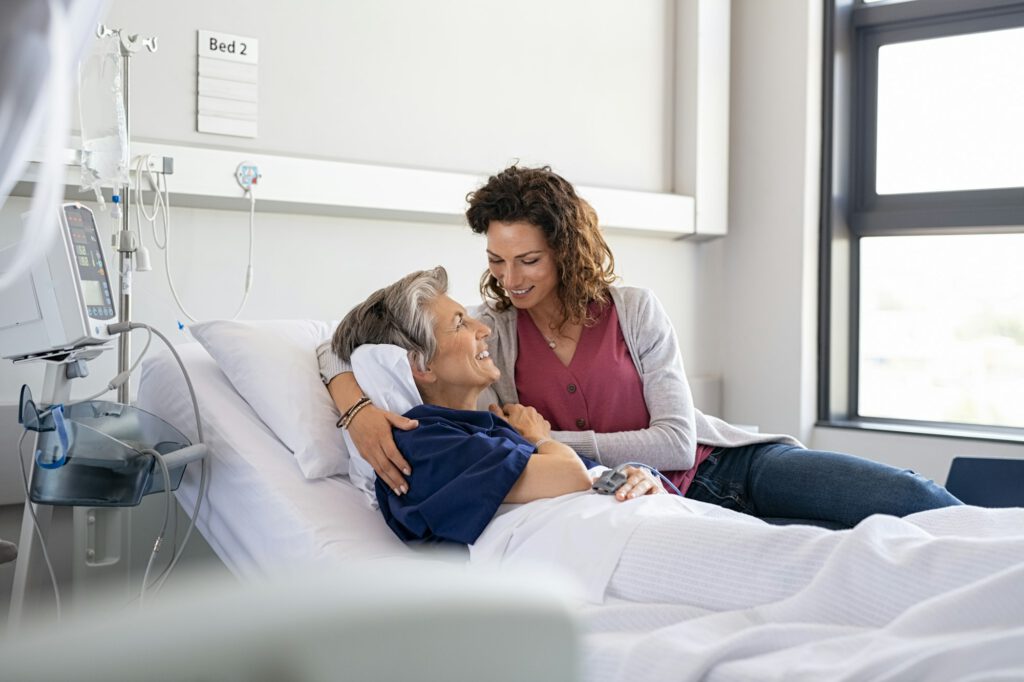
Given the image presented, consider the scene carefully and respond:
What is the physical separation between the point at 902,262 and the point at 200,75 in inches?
98.9

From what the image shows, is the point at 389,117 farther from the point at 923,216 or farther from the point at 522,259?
the point at 923,216

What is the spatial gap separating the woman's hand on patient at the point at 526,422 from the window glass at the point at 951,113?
7.37 feet

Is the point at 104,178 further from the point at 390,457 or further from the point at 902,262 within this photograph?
the point at 902,262

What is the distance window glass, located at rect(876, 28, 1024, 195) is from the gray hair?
7.64 feet

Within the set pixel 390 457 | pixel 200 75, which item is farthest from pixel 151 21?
pixel 390 457

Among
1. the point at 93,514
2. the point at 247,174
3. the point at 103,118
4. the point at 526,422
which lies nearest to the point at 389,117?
the point at 247,174

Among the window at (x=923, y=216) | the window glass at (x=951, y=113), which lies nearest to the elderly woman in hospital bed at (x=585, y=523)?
the window at (x=923, y=216)

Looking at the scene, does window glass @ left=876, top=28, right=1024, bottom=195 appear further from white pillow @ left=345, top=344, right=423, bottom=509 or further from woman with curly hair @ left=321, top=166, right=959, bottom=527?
white pillow @ left=345, top=344, right=423, bottom=509

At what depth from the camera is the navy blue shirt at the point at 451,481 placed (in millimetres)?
1659

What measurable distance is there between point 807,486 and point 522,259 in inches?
30.8

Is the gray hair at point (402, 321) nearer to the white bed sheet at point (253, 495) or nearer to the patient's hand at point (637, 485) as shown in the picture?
the white bed sheet at point (253, 495)

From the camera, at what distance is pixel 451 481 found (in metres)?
1.68

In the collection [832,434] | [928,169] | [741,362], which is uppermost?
[928,169]

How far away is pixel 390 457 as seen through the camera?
174cm
